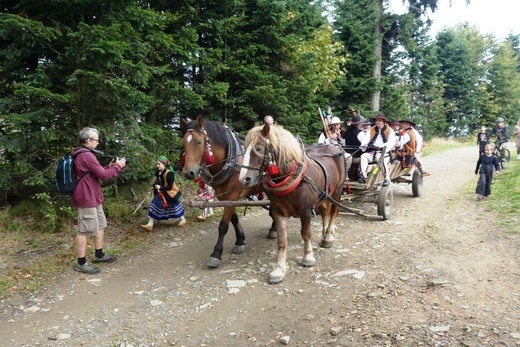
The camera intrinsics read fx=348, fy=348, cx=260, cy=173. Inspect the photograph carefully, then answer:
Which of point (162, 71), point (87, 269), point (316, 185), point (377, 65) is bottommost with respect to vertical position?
point (87, 269)

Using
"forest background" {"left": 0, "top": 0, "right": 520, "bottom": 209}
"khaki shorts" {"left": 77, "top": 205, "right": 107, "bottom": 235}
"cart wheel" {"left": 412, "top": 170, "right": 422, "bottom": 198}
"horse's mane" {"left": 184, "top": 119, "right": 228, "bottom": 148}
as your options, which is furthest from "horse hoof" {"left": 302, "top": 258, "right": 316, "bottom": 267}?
"cart wheel" {"left": 412, "top": 170, "right": 422, "bottom": 198}

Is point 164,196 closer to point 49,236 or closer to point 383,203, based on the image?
point 49,236

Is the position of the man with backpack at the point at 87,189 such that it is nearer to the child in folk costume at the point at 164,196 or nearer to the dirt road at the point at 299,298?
the dirt road at the point at 299,298

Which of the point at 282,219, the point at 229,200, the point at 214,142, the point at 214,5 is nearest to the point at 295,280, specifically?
the point at 282,219

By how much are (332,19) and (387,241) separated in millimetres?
14932

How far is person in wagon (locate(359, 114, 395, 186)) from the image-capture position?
7497 millimetres

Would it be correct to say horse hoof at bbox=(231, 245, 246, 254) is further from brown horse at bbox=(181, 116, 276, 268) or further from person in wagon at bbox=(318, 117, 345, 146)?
person in wagon at bbox=(318, 117, 345, 146)

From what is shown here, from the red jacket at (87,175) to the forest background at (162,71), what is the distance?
104 cm

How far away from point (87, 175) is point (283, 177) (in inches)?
108

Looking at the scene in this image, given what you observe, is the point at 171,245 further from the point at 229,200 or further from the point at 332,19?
the point at 332,19

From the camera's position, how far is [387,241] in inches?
235

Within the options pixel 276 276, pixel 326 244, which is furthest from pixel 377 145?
pixel 276 276

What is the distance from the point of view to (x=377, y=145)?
767 centimetres

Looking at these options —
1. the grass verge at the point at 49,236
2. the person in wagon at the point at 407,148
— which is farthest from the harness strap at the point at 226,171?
the person in wagon at the point at 407,148
